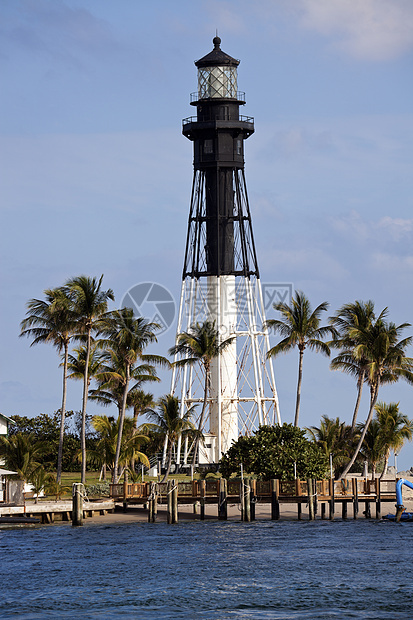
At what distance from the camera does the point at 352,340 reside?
75.2 metres

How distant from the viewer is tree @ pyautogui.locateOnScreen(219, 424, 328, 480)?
198 ft

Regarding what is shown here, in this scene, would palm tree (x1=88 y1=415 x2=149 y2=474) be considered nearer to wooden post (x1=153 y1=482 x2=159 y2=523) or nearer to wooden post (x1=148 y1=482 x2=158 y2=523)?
wooden post (x1=153 y1=482 x2=159 y2=523)

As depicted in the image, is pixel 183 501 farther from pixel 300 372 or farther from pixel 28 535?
pixel 300 372

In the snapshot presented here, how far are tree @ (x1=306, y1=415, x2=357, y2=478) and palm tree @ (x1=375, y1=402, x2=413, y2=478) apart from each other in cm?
248

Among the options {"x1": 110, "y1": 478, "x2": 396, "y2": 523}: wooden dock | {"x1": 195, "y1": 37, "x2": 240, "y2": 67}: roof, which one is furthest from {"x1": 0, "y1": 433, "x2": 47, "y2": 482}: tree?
{"x1": 195, "y1": 37, "x2": 240, "y2": 67}: roof

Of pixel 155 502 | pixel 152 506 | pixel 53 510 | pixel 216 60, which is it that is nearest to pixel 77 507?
pixel 53 510

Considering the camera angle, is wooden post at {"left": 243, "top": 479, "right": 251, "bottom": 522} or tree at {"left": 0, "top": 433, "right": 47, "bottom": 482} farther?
tree at {"left": 0, "top": 433, "right": 47, "bottom": 482}

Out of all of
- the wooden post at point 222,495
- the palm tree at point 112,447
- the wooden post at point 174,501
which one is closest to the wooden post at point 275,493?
the wooden post at point 222,495

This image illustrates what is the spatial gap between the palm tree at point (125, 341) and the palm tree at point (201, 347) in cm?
166

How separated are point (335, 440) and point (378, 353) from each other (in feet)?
35.2

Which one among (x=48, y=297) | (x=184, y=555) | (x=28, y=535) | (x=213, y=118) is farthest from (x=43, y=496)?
(x=213, y=118)

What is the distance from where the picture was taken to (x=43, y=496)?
63469 millimetres

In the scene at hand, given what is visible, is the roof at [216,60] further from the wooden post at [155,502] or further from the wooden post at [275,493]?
the wooden post at [275,493]

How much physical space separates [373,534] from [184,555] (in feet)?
38.4
